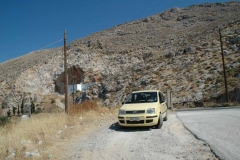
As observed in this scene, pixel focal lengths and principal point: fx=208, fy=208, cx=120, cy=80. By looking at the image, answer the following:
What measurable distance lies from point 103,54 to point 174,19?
137 feet

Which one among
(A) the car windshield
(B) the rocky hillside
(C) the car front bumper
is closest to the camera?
(C) the car front bumper

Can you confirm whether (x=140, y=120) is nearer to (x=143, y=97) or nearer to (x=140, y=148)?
(x=143, y=97)

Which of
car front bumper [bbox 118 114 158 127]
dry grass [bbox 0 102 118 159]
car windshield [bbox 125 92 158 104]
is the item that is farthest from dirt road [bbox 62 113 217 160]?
car windshield [bbox 125 92 158 104]

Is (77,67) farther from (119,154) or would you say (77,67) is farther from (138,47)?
(119,154)

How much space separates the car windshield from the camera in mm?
10060

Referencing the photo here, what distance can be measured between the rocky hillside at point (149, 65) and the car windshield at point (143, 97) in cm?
1915

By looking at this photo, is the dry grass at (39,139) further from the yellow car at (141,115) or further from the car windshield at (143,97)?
the car windshield at (143,97)

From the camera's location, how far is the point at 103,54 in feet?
195

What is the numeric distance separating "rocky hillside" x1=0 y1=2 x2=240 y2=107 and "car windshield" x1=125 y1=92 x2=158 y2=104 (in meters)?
19.2

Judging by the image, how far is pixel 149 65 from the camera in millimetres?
44500

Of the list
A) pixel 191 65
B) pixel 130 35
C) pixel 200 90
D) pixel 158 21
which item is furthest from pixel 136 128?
pixel 158 21

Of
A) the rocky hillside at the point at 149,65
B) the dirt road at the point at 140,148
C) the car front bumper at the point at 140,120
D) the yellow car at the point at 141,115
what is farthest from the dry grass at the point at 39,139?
the rocky hillside at the point at 149,65

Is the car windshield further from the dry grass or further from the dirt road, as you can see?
the dry grass

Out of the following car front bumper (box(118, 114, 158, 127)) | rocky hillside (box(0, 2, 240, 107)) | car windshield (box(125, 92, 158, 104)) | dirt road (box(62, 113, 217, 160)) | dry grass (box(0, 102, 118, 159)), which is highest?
rocky hillside (box(0, 2, 240, 107))
